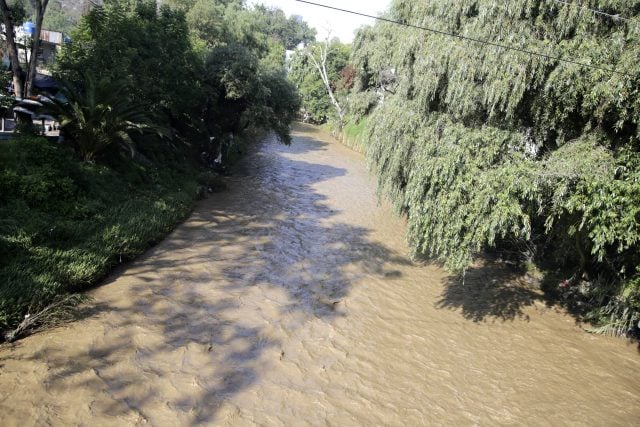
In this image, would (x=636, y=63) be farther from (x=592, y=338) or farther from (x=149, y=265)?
(x=149, y=265)

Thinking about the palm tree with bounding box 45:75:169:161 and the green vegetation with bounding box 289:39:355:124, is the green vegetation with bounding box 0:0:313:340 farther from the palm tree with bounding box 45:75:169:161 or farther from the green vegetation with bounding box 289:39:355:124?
the green vegetation with bounding box 289:39:355:124

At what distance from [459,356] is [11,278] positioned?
7867 millimetres

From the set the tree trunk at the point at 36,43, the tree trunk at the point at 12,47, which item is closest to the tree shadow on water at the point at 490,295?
the tree trunk at the point at 36,43

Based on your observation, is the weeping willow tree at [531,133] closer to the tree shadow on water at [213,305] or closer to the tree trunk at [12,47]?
the tree shadow on water at [213,305]

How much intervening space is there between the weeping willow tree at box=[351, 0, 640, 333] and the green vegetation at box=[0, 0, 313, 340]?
6.65m

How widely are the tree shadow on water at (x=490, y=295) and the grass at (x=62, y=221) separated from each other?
742 cm

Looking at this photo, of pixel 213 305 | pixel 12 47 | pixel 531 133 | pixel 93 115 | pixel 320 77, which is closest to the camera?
pixel 213 305

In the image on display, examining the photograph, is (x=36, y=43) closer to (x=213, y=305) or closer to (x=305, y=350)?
(x=213, y=305)

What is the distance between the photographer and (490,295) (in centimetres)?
1061

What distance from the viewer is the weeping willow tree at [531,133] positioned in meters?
6.98

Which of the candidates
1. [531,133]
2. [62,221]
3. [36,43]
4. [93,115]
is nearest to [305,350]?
[62,221]

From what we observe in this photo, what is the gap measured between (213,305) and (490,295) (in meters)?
6.75

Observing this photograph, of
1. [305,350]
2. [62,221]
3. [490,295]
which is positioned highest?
[62,221]

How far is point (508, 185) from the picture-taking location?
7.20 meters
